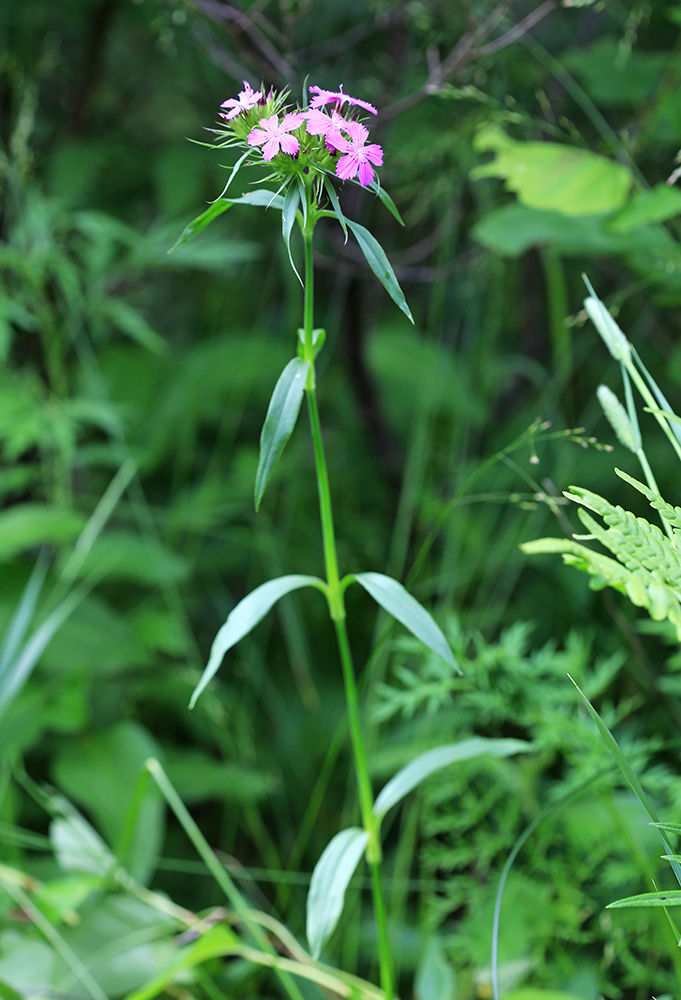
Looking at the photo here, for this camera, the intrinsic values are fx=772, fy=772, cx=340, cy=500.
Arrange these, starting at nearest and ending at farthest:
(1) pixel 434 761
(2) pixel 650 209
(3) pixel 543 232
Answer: (1) pixel 434 761
(2) pixel 650 209
(3) pixel 543 232

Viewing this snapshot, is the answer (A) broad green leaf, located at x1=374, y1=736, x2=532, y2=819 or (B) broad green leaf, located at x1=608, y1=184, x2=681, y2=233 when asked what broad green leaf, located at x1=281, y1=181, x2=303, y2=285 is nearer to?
(A) broad green leaf, located at x1=374, y1=736, x2=532, y2=819

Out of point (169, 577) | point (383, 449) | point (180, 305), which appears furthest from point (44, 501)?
point (180, 305)

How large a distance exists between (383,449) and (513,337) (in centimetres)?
50

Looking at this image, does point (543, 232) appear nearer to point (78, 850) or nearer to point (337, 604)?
point (337, 604)

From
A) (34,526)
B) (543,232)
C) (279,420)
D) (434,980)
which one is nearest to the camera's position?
(279,420)

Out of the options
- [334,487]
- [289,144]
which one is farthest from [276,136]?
[334,487]

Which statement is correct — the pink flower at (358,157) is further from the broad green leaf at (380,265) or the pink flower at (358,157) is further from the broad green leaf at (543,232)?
the broad green leaf at (543,232)

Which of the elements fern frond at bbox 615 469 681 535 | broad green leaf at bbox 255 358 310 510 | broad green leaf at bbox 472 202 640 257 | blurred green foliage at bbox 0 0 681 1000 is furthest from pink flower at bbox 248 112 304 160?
broad green leaf at bbox 472 202 640 257

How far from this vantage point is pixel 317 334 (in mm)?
452

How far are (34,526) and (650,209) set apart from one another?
2.69 feet

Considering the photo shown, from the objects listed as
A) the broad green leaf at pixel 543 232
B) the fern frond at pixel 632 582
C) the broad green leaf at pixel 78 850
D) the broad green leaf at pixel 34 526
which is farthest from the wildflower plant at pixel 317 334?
the broad green leaf at pixel 34 526

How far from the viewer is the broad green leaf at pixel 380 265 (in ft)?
1.17

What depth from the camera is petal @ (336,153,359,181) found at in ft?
1.11

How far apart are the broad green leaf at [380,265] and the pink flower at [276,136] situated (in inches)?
1.7
